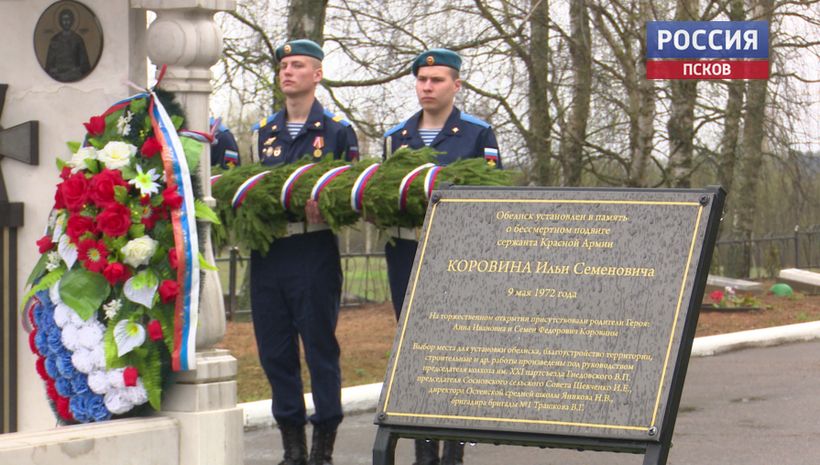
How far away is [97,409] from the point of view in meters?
5.70

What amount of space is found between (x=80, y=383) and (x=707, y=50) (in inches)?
447

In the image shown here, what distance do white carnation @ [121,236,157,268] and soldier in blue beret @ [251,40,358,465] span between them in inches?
44.4

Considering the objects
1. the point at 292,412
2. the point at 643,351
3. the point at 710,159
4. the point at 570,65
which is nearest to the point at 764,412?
the point at 292,412

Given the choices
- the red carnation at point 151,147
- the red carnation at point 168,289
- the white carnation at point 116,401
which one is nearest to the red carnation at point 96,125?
the red carnation at point 151,147

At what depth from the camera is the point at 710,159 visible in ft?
61.9

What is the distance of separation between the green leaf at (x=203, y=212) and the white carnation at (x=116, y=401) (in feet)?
2.54

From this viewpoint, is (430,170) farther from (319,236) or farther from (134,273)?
(134,273)

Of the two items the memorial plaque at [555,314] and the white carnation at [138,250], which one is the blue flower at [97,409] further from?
the memorial plaque at [555,314]

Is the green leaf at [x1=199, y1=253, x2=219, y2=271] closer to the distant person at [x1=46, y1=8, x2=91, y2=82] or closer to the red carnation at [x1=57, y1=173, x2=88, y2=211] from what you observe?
the red carnation at [x1=57, y1=173, x2=88, y2=211]

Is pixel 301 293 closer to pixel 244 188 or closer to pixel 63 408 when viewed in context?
pixel 244 188

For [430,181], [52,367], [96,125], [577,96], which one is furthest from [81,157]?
[577,96]

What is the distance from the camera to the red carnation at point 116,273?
18.1 ft

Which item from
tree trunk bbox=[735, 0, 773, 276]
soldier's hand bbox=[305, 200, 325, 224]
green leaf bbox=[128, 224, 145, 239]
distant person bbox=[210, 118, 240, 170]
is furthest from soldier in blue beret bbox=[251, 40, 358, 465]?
tree trunk bbox=[735, 0, 773, 276]

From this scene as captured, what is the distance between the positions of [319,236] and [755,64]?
11350 mm
